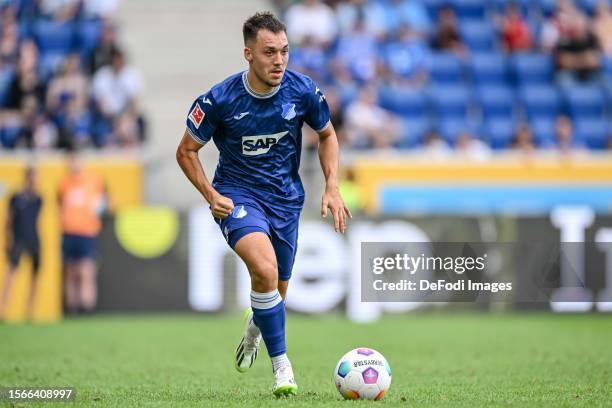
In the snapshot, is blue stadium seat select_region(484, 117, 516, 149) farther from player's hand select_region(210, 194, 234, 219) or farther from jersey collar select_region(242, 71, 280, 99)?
player's hand select_region(210, 194, 234, 219)

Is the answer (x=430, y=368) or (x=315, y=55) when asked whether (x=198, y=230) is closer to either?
(x=315, y=55)

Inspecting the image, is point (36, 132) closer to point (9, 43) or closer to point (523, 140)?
point (9, 43)

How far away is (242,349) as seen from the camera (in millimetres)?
8758

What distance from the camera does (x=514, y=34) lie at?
23.3m

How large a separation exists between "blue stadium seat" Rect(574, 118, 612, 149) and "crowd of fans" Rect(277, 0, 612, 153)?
0.7 inches

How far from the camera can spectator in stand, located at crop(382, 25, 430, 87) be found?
21.8 meters

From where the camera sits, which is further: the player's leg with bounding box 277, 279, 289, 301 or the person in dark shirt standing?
the person in dark shirt standing

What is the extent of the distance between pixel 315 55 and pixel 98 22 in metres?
4.57

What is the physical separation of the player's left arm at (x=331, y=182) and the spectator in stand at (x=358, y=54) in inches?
510

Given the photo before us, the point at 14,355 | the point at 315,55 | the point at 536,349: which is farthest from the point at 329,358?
the point at 315,55

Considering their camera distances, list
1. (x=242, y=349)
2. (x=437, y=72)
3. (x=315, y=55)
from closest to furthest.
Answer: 1. (x=242, y=349)
2. (x=315, y=55)
3. (x=437, y=72)

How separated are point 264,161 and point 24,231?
972cm

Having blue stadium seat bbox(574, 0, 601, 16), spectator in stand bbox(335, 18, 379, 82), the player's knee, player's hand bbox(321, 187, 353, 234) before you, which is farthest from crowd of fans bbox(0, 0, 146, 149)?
the player's knee

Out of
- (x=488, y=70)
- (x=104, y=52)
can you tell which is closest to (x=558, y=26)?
(x=488, y=70)
